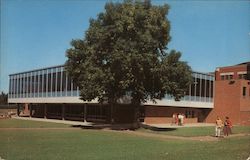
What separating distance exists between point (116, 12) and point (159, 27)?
10.8 feet

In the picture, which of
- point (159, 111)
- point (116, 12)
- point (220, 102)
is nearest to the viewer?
point (116, 12)

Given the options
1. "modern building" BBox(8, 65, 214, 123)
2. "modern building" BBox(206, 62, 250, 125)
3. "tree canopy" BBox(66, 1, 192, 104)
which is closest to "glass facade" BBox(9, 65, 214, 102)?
"modern building" BBox(8, 65, 214, 123)

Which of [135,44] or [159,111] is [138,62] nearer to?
[135,44]

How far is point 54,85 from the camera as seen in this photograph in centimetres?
5122

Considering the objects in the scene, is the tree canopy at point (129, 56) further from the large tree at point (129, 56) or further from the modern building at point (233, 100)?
the modern building at point (233, 100)

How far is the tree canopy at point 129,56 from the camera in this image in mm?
30719

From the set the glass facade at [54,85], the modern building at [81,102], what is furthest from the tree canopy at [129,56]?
the glass facade at [54,85]

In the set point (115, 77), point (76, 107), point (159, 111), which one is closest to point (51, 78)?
point (76, 107)

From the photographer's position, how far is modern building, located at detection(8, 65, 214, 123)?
47344 mm

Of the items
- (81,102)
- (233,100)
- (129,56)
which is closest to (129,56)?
(129,56)

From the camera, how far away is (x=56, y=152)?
1631cm

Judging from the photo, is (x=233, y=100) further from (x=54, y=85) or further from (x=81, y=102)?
(x=54, y=85)

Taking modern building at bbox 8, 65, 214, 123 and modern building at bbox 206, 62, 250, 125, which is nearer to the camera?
modern building at bbox 8, 65, 214, 123

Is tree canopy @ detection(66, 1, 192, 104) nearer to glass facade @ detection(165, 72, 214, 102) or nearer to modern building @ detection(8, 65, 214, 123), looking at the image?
modern building @ detection(8, 65, 214, 123)
